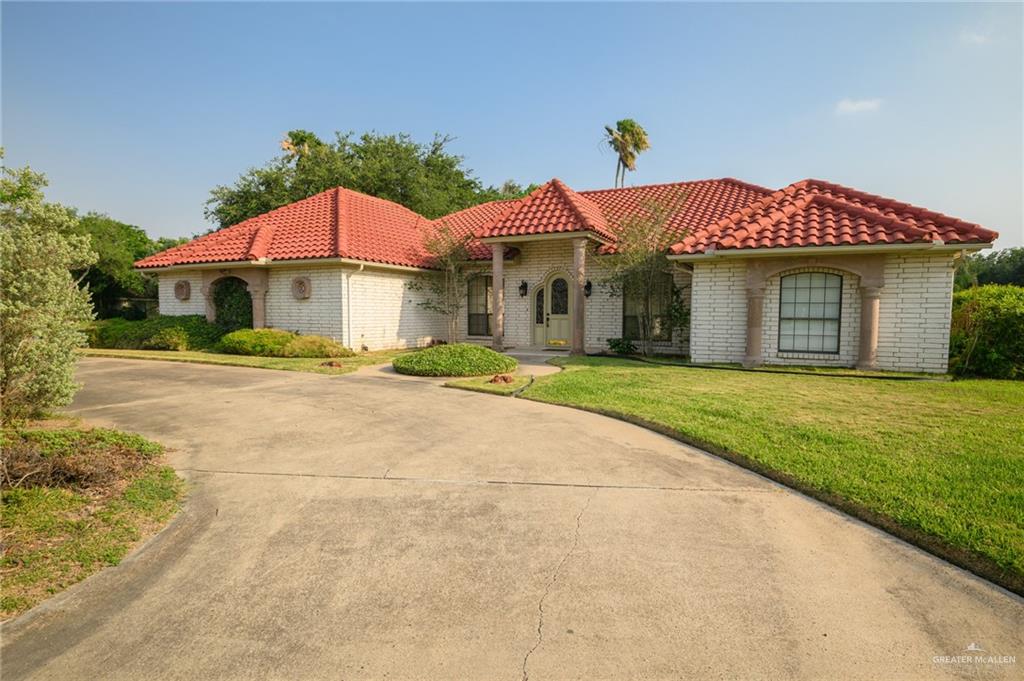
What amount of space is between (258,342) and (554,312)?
30.5 ft

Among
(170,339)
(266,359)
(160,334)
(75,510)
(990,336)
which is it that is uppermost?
(990,336)

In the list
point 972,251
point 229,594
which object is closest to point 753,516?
point 229,594

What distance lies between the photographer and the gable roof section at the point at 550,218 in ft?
50.5

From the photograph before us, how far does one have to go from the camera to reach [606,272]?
1686cm

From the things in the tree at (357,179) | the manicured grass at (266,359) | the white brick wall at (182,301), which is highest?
the tree at (357,179)

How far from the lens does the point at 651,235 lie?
14.6 metres

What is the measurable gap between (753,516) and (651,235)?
11.4 meters

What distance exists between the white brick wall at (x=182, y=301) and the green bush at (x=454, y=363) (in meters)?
11.1

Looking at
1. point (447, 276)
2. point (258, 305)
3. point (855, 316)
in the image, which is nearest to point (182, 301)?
point (258, 305)

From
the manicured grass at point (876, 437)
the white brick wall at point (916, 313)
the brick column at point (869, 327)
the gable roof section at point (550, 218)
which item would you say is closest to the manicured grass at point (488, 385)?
the manicured grass at point (876, 437)

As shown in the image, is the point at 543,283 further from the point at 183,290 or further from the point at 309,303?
the point at 183,290

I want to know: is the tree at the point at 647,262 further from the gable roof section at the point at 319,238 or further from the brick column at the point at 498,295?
the gable roof section at the point at 319,238

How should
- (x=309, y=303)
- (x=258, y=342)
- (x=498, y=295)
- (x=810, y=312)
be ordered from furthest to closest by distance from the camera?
(x=309, y=303) < (x=498, y=295) < (x=258, y=342) < (x=810, y=312)

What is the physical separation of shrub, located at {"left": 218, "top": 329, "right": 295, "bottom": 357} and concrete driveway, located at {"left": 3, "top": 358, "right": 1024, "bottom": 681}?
33.8 feet
